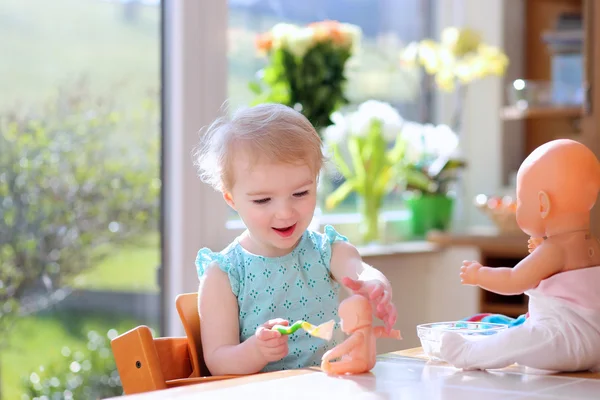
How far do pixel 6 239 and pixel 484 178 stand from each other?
2199 millimetres

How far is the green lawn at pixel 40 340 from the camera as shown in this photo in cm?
232

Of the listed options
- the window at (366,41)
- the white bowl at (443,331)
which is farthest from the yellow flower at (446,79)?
the white bowl at (443,331)

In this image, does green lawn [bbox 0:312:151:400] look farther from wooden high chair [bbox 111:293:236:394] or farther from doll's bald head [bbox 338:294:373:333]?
doll's bald head [bbox 338:294:373:333]

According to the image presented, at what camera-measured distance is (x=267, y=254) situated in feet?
5.39

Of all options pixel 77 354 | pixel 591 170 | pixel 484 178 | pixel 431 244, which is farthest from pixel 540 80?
pixel 591 170

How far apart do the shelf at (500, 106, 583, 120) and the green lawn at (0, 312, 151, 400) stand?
187cm

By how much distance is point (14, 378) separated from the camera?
2334 mm

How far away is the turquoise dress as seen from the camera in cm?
158

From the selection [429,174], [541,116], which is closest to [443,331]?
[429,174]

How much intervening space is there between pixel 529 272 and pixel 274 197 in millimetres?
443

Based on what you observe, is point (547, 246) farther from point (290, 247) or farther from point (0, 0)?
point (0, 0)

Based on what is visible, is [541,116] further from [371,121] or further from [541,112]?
[371,121]

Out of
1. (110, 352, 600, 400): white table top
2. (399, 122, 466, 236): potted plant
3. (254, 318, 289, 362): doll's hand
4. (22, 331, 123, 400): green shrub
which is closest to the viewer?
(110, 352, 600, 400): white table top

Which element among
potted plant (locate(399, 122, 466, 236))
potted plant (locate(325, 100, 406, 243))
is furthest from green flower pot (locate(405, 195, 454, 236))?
potted plant (locate(325, 100, 406, 243))
